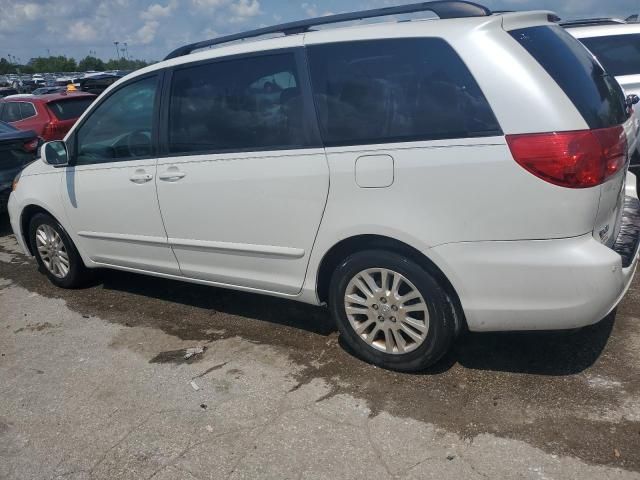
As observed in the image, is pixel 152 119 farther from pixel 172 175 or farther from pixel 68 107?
pixel 68 107

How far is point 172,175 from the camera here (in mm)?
3842

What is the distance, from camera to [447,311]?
306cm

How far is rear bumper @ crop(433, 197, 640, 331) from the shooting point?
2.73 meters

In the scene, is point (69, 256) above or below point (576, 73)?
below

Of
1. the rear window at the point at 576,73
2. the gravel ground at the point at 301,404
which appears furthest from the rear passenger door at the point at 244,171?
the rear window at the point at 576,73

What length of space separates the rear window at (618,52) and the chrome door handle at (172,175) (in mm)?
4967

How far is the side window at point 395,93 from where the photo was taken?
283 centimetres

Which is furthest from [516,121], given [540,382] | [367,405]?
[367,405]

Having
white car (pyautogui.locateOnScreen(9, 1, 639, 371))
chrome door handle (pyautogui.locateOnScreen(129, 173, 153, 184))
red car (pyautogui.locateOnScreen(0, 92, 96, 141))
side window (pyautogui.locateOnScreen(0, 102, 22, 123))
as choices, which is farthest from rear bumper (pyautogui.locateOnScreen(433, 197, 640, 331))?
side window (pyautogui.locateOnScreen(0, 102, 22, 123))

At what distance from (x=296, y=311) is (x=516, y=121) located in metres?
2.20

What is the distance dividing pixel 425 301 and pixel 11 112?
36.1 ft

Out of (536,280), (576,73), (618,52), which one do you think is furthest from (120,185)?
(618,52)

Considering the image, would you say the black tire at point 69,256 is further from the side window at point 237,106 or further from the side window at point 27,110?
the side window at point 27,110

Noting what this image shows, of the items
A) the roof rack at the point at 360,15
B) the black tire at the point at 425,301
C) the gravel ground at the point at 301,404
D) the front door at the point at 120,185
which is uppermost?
the roof rack at the point at 360,15
